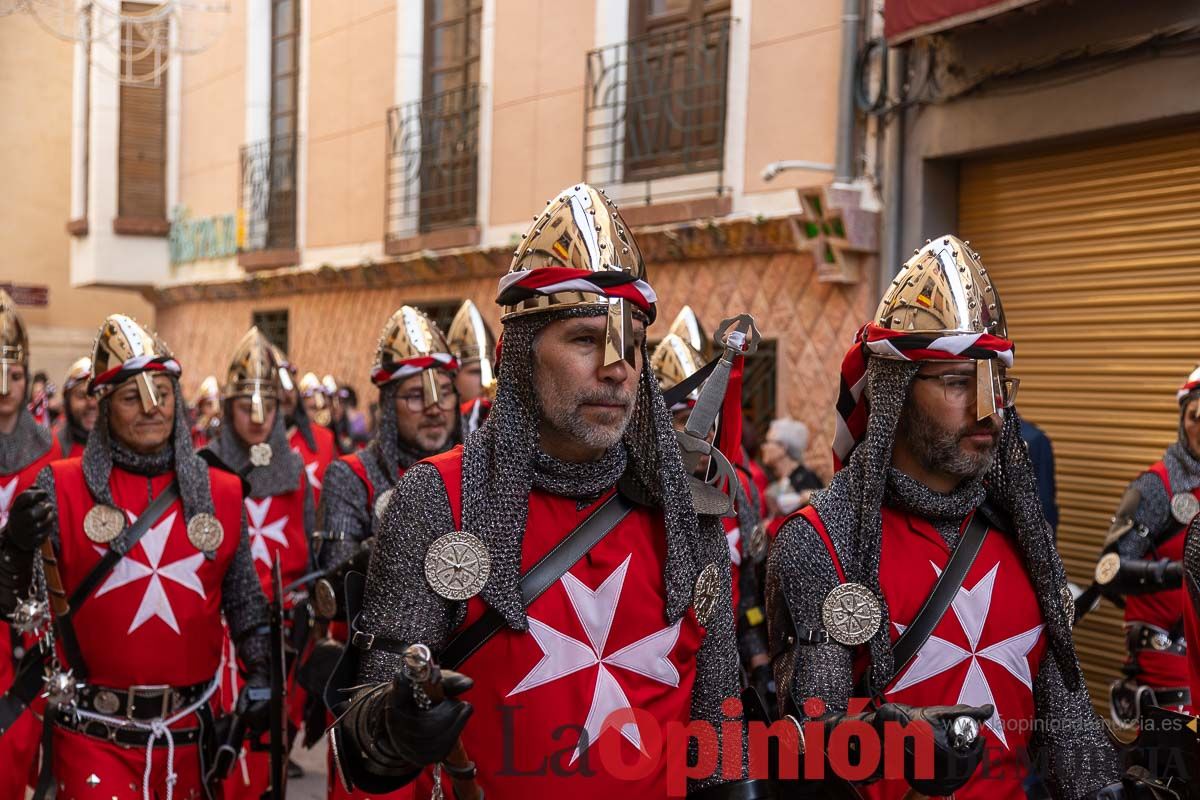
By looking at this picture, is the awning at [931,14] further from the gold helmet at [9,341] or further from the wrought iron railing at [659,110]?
the gold helmet at [9,341]

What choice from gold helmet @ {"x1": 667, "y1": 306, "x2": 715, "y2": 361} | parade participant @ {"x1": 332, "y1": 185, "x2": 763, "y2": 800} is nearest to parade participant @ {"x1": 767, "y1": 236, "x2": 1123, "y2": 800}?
parade participant @ {"x1": 332, "y1": 185, "x2": 763, "y2": 800}

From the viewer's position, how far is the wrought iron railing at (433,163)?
45.2 ft

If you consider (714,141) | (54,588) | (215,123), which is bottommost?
(54,588)

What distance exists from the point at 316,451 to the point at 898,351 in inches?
242

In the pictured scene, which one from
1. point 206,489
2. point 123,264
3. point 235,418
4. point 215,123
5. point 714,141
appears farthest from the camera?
point 123,264

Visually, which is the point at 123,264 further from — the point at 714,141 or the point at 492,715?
the point at 492,715

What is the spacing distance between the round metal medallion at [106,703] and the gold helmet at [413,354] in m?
1.95

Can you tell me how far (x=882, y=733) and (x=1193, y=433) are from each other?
12.3ft

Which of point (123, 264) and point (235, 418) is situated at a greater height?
point (123, 264)

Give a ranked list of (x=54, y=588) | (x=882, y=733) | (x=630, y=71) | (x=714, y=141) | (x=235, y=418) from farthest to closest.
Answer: (x=630, y=71), (x=714, y=141), (x=235, y=418), (x=54, y=588), (x=882, y=733)

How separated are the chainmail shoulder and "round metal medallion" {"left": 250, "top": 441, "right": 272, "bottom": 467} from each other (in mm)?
1025

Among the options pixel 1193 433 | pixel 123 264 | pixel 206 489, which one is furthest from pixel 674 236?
pixel 123 264

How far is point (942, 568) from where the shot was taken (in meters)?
3.34

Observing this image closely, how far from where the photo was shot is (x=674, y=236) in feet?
35.4
